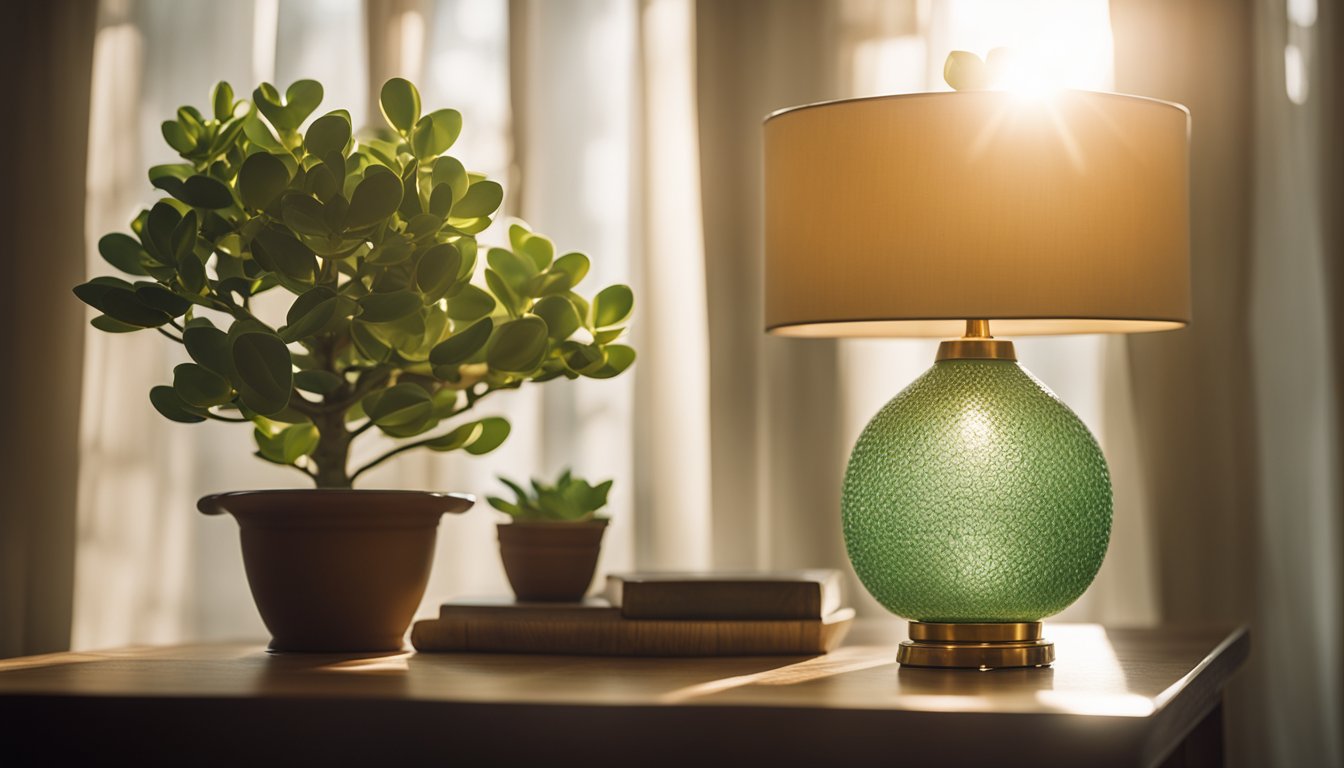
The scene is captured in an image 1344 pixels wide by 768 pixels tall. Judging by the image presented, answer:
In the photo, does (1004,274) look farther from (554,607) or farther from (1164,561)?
(1164,561)

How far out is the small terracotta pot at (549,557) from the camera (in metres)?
1.32

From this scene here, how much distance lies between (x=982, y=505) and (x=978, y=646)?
0.11m

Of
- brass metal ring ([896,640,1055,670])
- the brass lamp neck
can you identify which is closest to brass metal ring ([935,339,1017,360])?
the brass lamp neck

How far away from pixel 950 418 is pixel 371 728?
476 millimetres

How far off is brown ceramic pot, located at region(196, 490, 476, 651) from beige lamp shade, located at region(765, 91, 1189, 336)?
41cm

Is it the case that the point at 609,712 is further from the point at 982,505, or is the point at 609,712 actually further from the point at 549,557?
the point at 549,557

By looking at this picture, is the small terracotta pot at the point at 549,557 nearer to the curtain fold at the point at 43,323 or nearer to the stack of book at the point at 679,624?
the stack of book at the point at 679,624

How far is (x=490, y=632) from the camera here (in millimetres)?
1195

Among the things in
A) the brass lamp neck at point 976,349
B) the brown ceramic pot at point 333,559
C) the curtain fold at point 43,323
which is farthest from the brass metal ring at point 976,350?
the curtain fold at point 43,323

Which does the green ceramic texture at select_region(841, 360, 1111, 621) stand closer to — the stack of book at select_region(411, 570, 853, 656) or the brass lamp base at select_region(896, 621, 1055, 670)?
the brass lamp base at select_region(896, 621, 1055, 670)

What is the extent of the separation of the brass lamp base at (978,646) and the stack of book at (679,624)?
124mm

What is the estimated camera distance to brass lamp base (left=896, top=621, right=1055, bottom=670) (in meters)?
1.01

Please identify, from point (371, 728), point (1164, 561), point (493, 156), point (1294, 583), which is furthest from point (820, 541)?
point (371, 728)

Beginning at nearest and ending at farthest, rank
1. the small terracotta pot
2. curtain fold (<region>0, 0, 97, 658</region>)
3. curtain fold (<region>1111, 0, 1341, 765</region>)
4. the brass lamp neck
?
1. the brass lamp neck
2. the small terracotta pot
3. curtain fold (<region>1111, 0, 1341, 765</region>)
4. curtain fold (<region>0, 0, 97, 658</region>)
